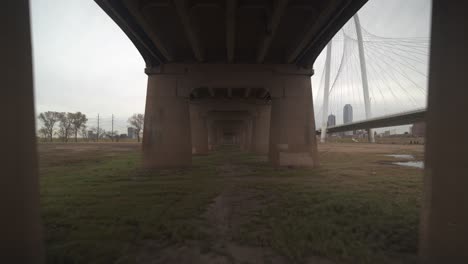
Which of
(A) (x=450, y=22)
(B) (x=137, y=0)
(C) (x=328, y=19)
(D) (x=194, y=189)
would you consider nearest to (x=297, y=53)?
(C) (x=328, y=19)

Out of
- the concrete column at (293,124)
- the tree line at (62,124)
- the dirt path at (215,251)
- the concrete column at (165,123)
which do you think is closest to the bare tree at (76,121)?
the tree line at (62,124)

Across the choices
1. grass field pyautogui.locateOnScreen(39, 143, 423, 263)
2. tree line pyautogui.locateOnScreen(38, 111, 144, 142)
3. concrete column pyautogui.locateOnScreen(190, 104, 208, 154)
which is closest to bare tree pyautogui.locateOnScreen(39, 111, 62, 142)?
tree line pyautogui.locateOnScreen(38, 111, 144, 142)

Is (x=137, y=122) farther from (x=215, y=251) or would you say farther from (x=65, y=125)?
(x=215, y=251)

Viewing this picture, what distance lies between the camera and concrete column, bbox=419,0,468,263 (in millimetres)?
2908

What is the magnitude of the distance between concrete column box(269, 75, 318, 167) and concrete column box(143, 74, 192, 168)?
20.4 feet

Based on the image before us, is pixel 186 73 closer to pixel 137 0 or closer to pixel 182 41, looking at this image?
pixel 182 41

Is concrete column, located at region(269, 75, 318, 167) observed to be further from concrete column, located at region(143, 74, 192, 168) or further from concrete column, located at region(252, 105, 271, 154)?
concrete column, located at region(252, 105, 271, 154)

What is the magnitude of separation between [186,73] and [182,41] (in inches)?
124

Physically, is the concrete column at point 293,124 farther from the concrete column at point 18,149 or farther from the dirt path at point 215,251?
the concrete column at point 18,149

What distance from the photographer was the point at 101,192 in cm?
805

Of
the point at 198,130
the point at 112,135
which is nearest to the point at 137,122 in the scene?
→ the point at 112,135

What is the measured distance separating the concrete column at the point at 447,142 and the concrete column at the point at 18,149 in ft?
17.0

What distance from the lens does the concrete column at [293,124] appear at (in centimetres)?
1544

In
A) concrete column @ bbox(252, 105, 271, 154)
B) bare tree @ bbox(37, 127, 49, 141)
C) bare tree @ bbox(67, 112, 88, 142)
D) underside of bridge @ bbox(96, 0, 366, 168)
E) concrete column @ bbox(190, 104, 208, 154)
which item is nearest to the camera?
underside of bridge @ bbox(96, 0, 366, 168)
